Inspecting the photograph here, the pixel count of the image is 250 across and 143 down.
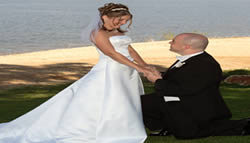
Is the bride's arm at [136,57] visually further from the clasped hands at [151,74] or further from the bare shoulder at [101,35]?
the bare shoulder at [101,35]

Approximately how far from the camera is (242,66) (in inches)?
706

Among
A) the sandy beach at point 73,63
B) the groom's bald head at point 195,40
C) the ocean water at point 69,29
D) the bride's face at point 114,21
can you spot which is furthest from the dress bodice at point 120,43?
the ocean water at point 69,29

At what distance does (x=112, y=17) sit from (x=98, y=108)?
Answer: 1.22 metres

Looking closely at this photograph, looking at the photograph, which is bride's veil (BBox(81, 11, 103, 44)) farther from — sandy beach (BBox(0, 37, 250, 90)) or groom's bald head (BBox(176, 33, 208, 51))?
sandy beach (BBox(0, 37, 250, 90))

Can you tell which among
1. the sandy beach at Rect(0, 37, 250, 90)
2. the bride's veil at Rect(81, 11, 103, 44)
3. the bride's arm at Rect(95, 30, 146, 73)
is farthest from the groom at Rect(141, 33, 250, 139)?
the sandy beach at Rect(0, 37, 250, 90)

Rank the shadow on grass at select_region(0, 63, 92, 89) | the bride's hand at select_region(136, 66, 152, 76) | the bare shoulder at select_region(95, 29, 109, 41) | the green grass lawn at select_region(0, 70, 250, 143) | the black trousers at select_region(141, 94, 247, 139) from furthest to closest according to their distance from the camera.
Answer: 1. the shadow on grass at select_region(0, 63, 92, 89)
2. the bare shoulder at select_region(95, 29, 109, 41)
3. the bride's hand at select_region(136, 66, 152, 76)
4. the green grass lawn at select_region(0, 70, 250, 143)
5. the black trousers at select_region(141, 94, 247, 139)

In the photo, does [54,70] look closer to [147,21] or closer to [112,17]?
[112,17]

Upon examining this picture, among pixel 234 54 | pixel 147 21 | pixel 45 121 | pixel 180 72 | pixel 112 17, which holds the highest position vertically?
pixel 112 17

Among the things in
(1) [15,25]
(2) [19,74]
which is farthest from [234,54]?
(1) [15,25]

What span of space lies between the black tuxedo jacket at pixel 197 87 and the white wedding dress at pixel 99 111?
56cm

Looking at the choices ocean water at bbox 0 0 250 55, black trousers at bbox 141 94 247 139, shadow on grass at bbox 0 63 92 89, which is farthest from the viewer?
ocean water at bbox 0 0 250 55

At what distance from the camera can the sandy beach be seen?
16.2 meters

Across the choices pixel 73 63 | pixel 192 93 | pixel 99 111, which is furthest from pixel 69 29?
pixel 192 93

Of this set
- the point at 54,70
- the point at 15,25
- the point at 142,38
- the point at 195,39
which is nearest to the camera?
the point at 195,39
